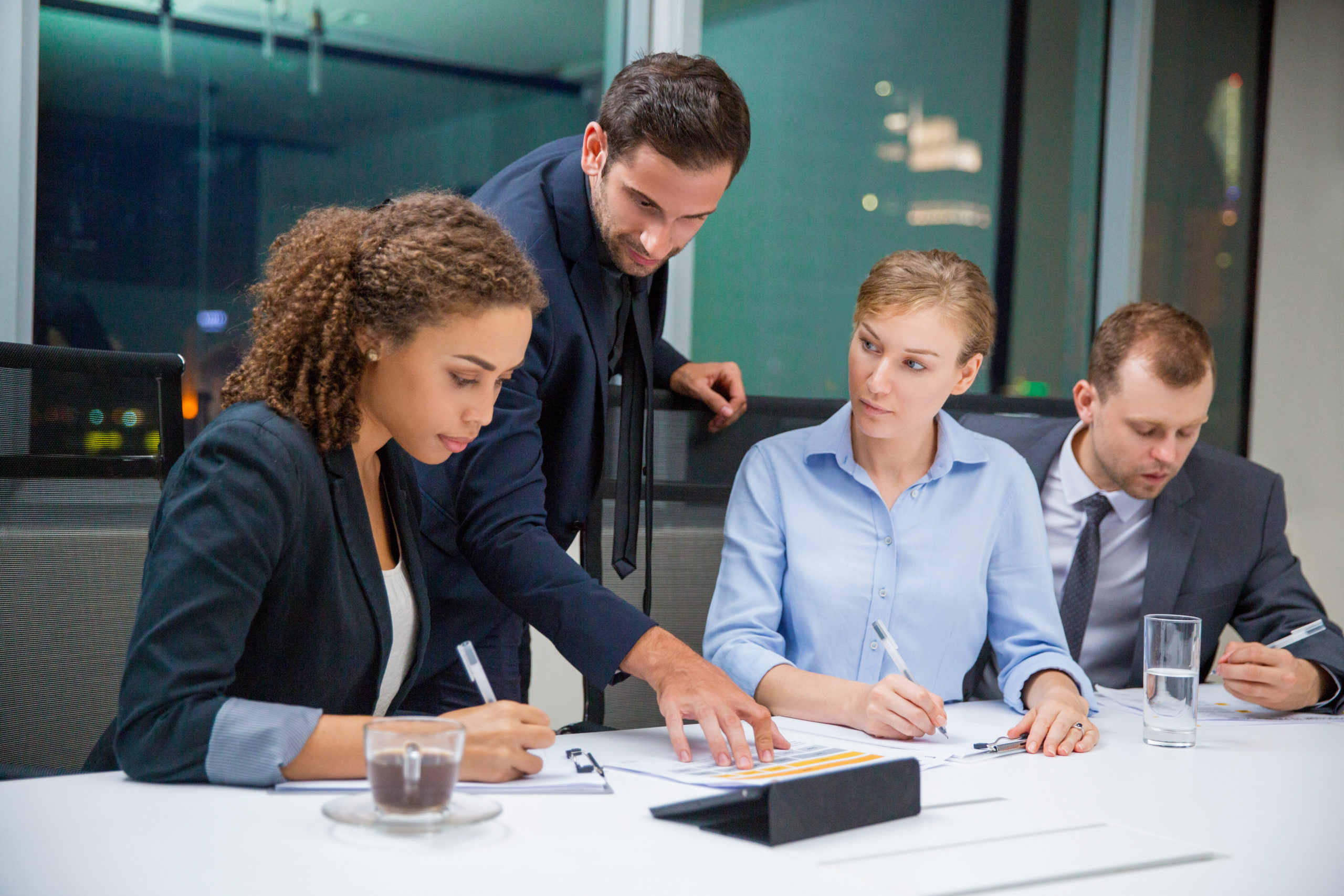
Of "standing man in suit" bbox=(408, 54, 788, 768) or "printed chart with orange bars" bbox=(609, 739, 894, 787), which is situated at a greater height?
"standing man in suit" bbox=(408, 54, 788, 768)

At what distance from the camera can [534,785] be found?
Result: 1.14 metres

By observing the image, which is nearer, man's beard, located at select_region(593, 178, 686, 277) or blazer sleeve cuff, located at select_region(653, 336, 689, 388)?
man's beard, located at select_region(593, 178, 686, 277)

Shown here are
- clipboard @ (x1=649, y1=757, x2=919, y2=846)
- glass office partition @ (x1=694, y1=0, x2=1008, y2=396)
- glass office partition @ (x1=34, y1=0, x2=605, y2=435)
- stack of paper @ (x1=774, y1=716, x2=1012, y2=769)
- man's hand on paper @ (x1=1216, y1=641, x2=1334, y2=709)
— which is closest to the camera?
clipboard @ (x1=649, y1=757, x2=919, y2=846)

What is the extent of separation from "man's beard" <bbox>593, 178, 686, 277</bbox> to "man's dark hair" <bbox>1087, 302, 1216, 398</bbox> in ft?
3.08

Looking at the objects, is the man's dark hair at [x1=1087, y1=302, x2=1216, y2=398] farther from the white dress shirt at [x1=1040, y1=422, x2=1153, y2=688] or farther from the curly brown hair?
the curly brown hair

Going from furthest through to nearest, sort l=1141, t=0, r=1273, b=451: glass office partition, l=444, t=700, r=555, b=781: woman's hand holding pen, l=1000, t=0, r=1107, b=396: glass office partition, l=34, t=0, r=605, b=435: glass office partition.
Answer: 1. l=1141, t=0, r=1273, b=451: glass office partition
2. l=1000, t=0, r=1107, b=396: glass office partition
3. l=34, t=0, r=605, b=435: glass office partition
4. l=444, t=700, r=555, b=781: woman's hand holding pen

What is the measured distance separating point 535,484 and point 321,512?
0.38 metres

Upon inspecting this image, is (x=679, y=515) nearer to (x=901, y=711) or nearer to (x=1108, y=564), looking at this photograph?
(x=901, y=711)

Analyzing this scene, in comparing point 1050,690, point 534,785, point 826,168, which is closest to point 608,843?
point 534,785

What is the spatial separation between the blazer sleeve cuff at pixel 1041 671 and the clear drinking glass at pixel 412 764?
97 cm

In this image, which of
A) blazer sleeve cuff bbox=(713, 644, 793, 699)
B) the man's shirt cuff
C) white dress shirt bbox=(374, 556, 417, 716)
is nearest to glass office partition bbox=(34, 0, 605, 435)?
white dress shirt bbox=(374, 556, 417, 716)

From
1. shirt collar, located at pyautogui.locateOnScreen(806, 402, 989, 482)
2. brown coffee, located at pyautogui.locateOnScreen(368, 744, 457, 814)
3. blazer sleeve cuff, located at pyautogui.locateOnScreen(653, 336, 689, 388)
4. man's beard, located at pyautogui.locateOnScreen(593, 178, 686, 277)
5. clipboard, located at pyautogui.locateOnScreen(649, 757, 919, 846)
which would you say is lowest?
clipboard, located at pyautogui.locateOnScreen(649, 757, 919, 846)

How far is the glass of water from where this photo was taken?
1.50 m

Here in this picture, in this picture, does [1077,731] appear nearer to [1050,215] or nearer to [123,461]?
[123,461]
